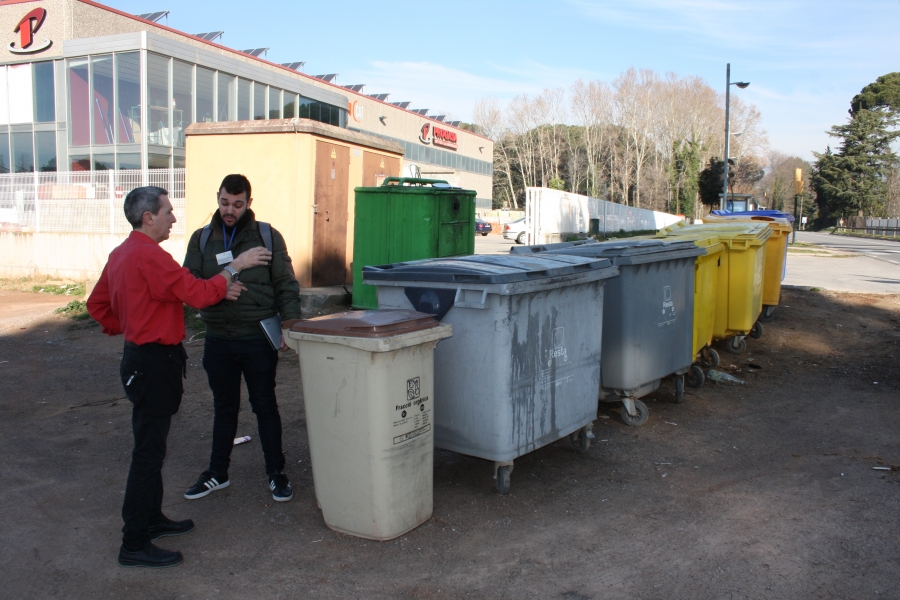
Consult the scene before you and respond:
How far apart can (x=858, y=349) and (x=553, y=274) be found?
5.99m

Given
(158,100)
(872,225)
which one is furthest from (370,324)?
(872,225)

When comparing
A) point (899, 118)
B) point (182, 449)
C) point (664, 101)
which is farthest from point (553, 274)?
point (899, 118)

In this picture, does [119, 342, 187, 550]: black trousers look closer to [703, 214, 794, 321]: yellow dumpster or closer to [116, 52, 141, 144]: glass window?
[703, 214, 794, 321]: yellow dumpster

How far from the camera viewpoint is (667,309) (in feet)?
18.8

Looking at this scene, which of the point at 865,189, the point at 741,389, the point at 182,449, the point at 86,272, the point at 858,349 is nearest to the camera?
the point at 182,449

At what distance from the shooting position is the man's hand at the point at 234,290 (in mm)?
3590

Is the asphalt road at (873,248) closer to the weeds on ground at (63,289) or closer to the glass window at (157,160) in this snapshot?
the weeds on ground at (63,289)

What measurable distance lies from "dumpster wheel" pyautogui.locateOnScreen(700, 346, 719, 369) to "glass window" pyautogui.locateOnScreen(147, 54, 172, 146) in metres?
20.9

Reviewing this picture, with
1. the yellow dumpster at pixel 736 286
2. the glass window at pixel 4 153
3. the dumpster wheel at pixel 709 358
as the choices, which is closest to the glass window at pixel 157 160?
the glass window at pixel 4 153

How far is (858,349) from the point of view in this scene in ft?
27.5

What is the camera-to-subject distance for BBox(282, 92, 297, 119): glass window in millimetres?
30234

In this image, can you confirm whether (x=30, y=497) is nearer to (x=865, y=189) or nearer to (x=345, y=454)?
(x=345, y=454)

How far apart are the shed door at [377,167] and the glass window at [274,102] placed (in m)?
20.2

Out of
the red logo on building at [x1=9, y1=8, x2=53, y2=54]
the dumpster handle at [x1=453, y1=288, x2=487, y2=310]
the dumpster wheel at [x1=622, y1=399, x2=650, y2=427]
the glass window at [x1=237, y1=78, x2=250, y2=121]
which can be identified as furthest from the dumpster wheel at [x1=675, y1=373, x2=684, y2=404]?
the red logo on building at [x1=9, y1=8, x2=53, y2=54]
